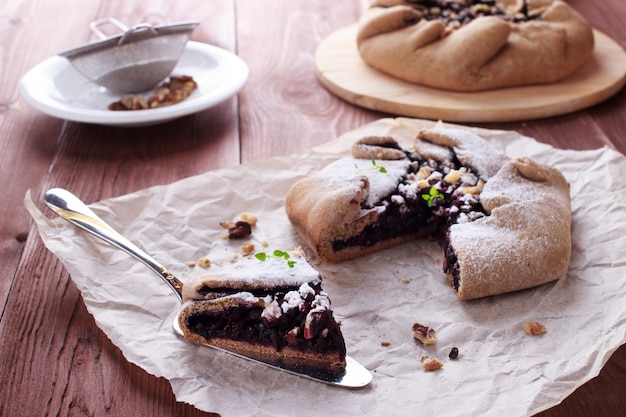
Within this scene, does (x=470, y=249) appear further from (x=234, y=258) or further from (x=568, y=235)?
(x=234, y=258)

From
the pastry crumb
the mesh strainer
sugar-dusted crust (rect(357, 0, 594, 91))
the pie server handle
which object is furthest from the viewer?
sugar-dusted crust (rect(357, 0, 594, 91))

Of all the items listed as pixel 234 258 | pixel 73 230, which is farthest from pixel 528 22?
pixel 73 230

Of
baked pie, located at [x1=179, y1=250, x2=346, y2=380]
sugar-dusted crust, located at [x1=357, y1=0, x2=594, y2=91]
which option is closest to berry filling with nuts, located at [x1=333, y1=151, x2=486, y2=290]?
baked pie, located at [x1=179, y1=250, x2=346, y2=380]

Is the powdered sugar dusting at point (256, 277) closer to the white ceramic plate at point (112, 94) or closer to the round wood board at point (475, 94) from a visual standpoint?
the white ceramic plate at point (112, 94)

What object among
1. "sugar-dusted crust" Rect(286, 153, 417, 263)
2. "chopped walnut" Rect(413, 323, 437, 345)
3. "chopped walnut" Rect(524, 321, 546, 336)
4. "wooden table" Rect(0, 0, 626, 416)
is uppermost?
"chopped walnut" Rect(524, 321, 546, 336)

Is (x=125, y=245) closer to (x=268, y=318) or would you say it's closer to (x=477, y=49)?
(x=268, y=318)

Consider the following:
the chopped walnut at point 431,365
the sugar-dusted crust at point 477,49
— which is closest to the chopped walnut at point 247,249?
the chopped walnut at point 431,365

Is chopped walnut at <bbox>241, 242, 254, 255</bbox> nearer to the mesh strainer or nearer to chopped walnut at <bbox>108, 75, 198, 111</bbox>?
chopped walnut at <bbox>108, 75, 198, 111</bbox>

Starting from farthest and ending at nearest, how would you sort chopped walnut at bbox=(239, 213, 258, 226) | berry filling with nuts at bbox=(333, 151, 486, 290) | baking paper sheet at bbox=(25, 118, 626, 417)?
chopped walnut at bbox=(239, 213, 258, 226) → berry filling with nuts at bbox=(333, 151, 486, 290) → baking paper sheet at bbox=(25, 118, 626, 417)
